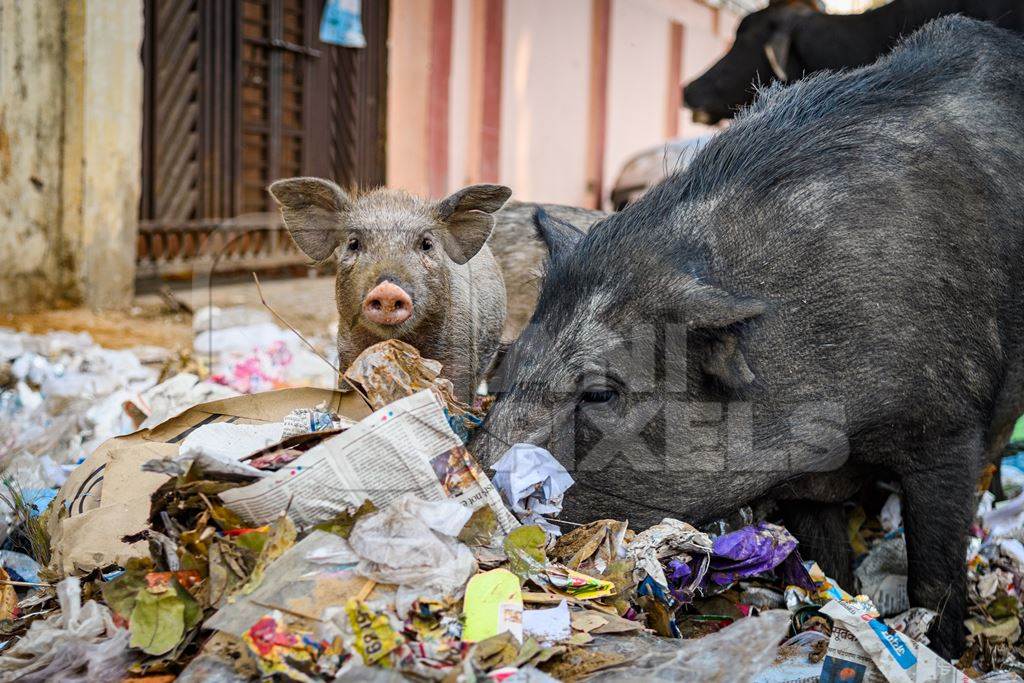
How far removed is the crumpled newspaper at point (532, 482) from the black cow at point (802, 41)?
154 inches

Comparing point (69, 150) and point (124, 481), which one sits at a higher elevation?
point (69, 150)

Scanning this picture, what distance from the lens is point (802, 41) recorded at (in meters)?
7.90

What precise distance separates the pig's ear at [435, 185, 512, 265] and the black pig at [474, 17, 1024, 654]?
997mm

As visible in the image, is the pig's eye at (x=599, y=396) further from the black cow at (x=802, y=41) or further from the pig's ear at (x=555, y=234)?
the black cow at (x=802, y=41)

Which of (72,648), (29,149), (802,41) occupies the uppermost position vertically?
(802,41)

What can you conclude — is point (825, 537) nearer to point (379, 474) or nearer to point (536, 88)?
point (379, 474)

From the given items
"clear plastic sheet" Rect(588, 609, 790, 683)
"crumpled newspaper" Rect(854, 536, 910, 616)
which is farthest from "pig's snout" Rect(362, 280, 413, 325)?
"crumpled newspaper" Rect(854, 536, 910, 616)

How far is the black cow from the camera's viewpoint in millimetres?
6616

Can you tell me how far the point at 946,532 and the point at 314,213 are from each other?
2703mm

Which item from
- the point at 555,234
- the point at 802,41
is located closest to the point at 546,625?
the point at 555,234

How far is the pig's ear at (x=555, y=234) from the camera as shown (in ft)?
11.0

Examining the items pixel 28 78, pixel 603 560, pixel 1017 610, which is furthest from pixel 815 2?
pixel 603 560

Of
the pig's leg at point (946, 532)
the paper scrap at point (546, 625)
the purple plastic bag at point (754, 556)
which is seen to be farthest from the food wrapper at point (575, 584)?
the pig's leg at point (946, 532)

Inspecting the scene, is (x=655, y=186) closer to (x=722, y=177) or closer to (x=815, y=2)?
(x=722, y=177)
